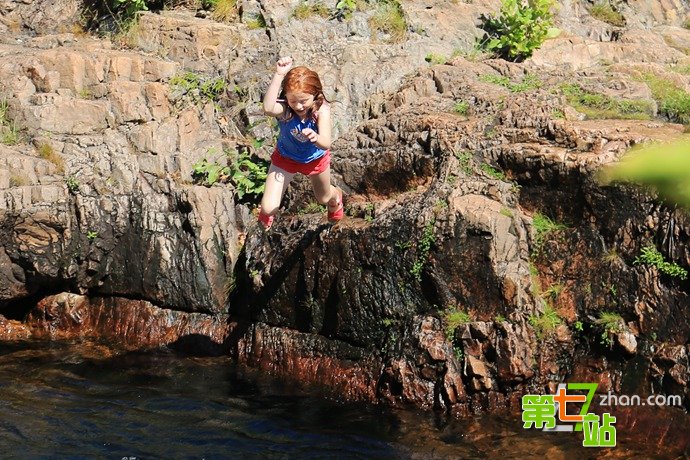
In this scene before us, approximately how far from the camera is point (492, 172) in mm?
9461

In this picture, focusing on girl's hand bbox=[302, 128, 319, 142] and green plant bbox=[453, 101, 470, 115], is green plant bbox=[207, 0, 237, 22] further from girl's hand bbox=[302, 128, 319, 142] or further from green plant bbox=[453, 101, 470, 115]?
girl's hand bbox=[302, 128, 319, 142]

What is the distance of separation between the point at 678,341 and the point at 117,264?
6666 mm

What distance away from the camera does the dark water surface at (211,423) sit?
7441mm

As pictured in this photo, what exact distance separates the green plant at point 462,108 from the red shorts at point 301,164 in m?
3.02

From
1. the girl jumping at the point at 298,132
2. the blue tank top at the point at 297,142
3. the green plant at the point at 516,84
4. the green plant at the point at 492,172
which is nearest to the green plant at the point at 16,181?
the girl jumping at the point at 298,132

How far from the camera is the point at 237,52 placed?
12688mm

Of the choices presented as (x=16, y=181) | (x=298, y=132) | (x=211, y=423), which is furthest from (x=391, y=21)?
(x=211, y=423)

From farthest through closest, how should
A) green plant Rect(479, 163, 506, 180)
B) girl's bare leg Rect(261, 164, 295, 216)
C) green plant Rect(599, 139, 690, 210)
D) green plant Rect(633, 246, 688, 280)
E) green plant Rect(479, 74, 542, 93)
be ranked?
green plant Rect(479, 74, 542, 93), green plant Rect(479, 163, 506, 180), girl's bare leg Rect(261, 164, 295, 216), green plant Rect(599, 139, 690, 210), green plant Rect(633, 246, 688, 280)

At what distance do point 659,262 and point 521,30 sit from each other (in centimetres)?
548

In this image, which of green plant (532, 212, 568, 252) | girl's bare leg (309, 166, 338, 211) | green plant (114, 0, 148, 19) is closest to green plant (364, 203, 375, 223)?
girl's bare leg (309, 166, 338, 211)

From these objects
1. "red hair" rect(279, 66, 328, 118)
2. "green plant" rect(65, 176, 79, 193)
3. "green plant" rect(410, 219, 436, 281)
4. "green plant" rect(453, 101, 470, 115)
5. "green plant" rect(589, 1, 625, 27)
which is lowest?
"green plant" rect(410, 219, 436, 281)

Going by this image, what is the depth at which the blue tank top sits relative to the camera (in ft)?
25.1

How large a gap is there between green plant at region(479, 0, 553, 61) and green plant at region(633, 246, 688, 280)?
508 centimetres

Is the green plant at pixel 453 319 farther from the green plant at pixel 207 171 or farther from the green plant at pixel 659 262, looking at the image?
the green plant at pixel 207 171
